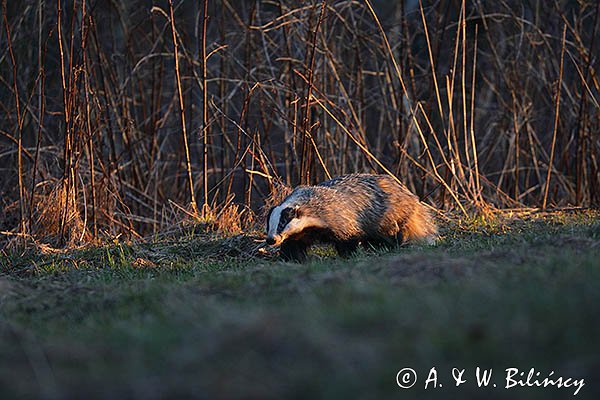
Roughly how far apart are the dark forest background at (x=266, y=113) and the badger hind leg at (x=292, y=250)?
3.85 feet

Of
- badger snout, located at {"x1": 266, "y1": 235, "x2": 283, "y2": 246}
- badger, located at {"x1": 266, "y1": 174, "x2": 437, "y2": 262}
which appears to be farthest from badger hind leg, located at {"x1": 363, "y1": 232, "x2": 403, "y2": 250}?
badger snout, located at {"x1": 266, "y1": 235, "x2": 283, "y2": 246}

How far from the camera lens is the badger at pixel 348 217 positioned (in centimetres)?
618

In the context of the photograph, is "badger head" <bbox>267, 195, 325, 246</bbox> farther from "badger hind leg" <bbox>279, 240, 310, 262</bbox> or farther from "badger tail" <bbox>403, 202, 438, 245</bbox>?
"badger tail" <bbox>403, 202, 438, 245</bbox>

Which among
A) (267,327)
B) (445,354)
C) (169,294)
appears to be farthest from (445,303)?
(169,294)

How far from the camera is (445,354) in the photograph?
2.55m

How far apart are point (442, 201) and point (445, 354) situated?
6.02 metres

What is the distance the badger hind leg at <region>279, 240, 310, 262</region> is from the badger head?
0.15 metres

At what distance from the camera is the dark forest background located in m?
7.37

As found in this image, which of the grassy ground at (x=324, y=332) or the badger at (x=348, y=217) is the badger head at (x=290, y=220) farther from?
the grassy ground at (x=324, y=332)

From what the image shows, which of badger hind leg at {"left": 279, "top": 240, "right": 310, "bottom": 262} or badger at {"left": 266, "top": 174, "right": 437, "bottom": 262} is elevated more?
badger at {"left": 266, "top": 174, "right": 437, "bottom": 262}

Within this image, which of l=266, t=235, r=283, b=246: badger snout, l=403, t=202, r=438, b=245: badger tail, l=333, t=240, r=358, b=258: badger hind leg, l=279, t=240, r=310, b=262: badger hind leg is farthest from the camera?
l=403, t=202, r=438, b=245: badger tail

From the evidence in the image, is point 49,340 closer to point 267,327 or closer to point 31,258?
point 267,327

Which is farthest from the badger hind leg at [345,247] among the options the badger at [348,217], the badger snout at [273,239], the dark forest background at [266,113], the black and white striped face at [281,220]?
the dark forest background at [266,113]

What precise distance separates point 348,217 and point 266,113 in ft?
9.77
